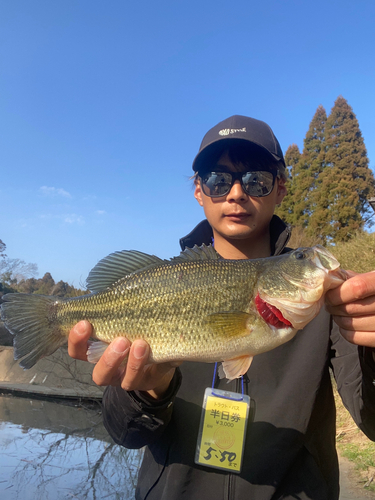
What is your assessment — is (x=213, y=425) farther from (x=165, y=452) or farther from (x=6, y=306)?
(x=6, y=306)

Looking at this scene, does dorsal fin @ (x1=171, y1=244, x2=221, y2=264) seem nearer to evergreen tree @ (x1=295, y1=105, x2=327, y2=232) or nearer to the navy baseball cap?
the navy baseball cap

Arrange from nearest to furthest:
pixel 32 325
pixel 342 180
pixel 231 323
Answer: pixel 231 323 < pixel 32 325 < pixel 342 180

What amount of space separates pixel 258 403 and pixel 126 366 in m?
1.03

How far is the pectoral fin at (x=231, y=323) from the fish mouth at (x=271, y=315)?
7 cm

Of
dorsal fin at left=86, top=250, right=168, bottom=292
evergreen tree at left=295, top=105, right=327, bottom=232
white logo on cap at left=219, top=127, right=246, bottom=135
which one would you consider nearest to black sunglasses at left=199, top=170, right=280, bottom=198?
white logo on cap at left=219, top=127, right=246, bottom=135

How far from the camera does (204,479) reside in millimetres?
2127

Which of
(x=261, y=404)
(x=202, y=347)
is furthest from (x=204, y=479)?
(x=202, y=347)

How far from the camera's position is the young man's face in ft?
9.03

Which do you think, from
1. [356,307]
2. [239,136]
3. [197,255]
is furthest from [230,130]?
[356,307]

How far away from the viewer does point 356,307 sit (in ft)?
5.17

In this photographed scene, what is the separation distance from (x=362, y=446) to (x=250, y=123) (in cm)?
544

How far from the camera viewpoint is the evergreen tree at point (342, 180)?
1962cm

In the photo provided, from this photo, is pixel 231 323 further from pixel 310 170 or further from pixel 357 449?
pixel 310 170

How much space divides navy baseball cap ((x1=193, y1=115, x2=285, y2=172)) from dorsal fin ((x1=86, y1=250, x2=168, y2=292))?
4.07 feet
